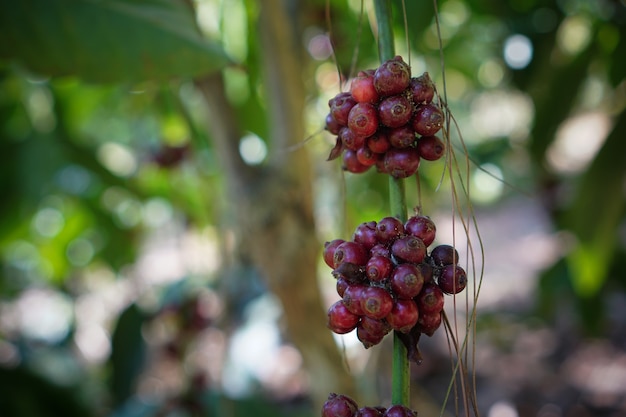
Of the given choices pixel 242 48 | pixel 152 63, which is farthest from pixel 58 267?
pixel 152 63

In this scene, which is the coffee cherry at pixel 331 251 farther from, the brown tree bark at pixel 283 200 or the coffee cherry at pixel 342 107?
the brown tree bark at pixel 283 200

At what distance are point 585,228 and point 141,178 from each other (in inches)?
63.2

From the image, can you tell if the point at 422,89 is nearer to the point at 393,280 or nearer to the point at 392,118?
the point at 392,118

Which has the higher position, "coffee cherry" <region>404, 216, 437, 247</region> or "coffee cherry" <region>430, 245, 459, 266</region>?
"coffee cherry" <region>404, 216, 437, 247</region>

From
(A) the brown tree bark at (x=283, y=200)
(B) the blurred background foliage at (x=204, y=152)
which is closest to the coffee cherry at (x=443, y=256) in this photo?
(B) the blurred background foliage at (x=204, y=152)

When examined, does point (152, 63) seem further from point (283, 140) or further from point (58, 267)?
point (58, 267)

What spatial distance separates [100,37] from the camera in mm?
975

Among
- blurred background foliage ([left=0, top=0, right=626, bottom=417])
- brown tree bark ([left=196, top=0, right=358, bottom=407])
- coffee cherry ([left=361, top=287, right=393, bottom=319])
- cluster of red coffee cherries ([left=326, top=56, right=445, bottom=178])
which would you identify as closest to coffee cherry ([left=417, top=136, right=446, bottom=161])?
cluster of red coffee cherries ([left=326, top=56, right=445, bottom=178])

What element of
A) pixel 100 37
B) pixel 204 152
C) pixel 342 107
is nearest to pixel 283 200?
pixel 100 37

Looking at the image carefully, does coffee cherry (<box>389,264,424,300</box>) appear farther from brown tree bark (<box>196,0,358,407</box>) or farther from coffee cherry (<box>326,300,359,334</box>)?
brown tree bark (<box>196,0,358,407</box>)

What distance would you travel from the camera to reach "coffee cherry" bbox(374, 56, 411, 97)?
1.44 feet

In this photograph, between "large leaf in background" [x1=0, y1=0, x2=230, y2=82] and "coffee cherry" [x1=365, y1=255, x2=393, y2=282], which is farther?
"large leaf in background" [x1=0, y1=0, x2=230, y2=82]

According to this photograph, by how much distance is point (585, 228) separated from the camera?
4.65 ft

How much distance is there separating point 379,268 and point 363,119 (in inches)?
4.4
